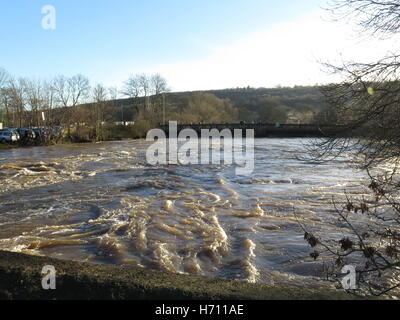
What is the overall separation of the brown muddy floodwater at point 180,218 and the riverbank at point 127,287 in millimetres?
3603

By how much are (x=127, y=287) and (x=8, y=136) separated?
52060mm

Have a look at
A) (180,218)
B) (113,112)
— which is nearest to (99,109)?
(113,112)

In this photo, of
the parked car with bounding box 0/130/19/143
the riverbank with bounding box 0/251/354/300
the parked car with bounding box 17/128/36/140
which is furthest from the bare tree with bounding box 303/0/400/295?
the parked car with bounding box 17/128/36/140

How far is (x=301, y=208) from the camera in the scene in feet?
50.2

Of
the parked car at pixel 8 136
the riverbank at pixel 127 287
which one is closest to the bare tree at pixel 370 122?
the riverbank at pixel 127 287

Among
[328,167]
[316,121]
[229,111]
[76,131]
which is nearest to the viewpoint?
[316,121]

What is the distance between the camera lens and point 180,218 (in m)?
14.2

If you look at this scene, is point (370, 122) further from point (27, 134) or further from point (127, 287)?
point (27, 134)

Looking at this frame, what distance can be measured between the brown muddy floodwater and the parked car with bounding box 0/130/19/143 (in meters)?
27.0

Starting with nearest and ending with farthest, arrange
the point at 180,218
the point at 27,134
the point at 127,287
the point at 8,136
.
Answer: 1. the point at 127,287
2. the point at 180,218
3. the point at 8,136
4. the point at 27,134

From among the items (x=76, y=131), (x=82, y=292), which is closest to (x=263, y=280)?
(x=82, y=292)

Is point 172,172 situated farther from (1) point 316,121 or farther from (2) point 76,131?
(2) point 76,131

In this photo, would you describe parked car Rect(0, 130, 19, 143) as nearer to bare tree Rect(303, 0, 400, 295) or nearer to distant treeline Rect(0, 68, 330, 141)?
distant treeline Rect(0, 68, 330, 141)
